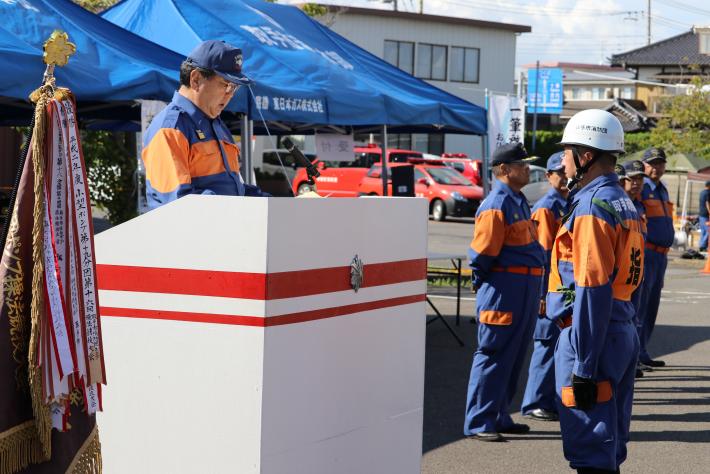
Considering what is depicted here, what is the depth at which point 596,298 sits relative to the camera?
4.46m

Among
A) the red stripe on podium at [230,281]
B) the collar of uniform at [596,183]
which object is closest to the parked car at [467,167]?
the collar of uniform at [596,183]

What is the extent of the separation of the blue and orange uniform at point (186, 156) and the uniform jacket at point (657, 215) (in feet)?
Result: 20.7

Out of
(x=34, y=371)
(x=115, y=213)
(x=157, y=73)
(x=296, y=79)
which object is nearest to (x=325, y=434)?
(x=34, y=371)

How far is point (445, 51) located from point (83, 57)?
152 feet

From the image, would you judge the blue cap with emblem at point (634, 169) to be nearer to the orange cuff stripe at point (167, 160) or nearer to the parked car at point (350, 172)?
the orange cuff stripe at point (167, 160)

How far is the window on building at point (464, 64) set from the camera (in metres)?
53.3

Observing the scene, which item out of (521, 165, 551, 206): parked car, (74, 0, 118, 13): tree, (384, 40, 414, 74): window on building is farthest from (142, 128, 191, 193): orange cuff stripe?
(384, 40, 414, 74): window on building

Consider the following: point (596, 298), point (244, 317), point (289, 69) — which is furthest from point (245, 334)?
point (289, 69)

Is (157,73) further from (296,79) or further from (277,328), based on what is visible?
(277,328)

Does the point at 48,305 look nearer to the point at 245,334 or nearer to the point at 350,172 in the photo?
the point at 245,334

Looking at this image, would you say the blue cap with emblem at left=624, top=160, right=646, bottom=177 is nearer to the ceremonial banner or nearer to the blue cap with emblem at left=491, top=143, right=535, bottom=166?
the blue cap with emblem at left=491, top=143, right=535, bottom=166

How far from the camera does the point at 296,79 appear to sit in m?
10.2

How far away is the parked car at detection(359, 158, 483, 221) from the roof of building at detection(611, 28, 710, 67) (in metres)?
34.7

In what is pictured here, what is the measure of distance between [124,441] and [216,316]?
2.25ft
